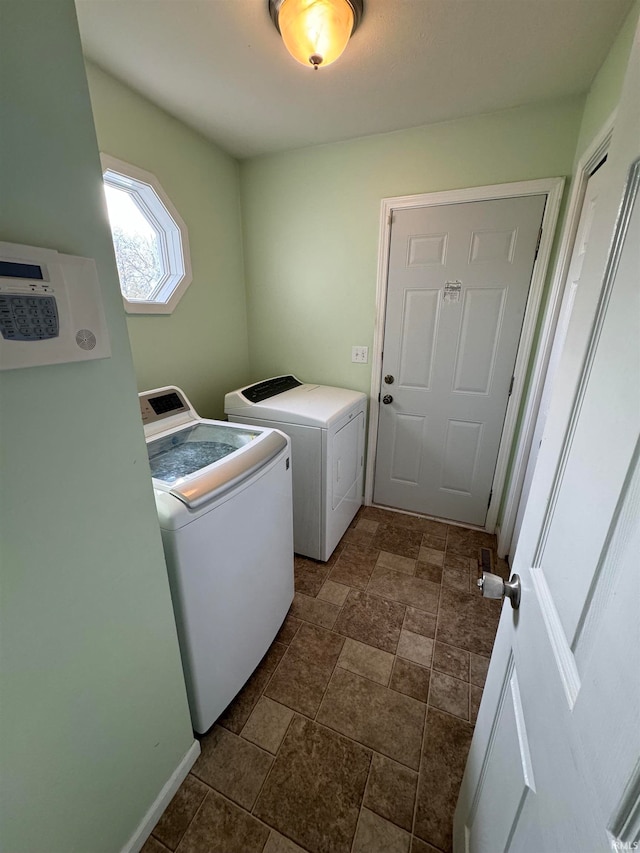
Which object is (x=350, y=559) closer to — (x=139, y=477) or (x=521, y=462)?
(x=521, y=462)

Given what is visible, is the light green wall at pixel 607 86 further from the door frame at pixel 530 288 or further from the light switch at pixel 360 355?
the light switch at pixel 360 355

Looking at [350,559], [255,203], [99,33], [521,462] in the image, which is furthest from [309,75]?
[350,559]

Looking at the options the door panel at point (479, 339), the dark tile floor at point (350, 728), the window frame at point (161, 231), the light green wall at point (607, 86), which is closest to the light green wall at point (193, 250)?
the window frame at point (161, 231)

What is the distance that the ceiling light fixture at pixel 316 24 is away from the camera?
1.08m

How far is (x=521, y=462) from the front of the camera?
1990mm

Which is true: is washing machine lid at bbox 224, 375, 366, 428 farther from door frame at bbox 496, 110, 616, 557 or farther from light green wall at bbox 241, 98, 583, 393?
door frame at bbox 496, 110, 616, 557

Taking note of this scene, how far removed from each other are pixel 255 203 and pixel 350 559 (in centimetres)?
252

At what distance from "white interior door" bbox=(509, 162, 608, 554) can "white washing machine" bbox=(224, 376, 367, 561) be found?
1.04m

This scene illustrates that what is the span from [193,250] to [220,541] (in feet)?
5.86

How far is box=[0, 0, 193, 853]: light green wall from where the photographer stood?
1.79ft

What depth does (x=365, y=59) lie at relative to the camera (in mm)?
1354

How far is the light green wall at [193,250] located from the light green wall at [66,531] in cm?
119

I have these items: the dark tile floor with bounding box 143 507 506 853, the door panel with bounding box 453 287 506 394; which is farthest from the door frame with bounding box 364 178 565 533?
the dark tile floor with bounding box 143 507 506 853

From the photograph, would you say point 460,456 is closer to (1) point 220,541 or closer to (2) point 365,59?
(1) point 220,541
